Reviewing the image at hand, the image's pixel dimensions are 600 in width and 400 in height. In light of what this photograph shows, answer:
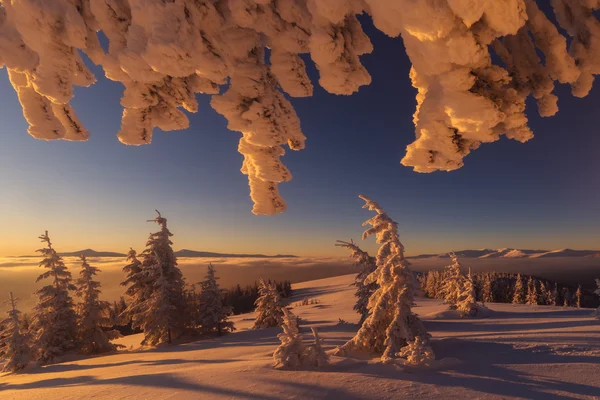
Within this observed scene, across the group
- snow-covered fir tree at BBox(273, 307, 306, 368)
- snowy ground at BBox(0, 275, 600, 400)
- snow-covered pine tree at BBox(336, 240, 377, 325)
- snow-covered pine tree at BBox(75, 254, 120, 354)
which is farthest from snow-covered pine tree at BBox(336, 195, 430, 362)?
snow-covered pine tree at BBox(75, 254, 120, 354)

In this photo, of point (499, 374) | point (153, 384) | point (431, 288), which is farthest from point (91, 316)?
point (431, 288)

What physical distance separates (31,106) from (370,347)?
11.4 m

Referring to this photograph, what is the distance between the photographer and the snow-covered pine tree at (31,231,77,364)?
67.2ft

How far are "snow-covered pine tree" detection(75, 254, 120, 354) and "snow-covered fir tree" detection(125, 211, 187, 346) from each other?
2142 mm

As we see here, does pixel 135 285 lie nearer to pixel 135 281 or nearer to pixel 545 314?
pixel 135 281

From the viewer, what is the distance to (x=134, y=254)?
25.0 m

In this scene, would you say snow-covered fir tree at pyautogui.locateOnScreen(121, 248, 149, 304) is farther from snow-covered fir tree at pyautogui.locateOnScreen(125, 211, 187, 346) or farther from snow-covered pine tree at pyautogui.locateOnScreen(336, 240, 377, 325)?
snow-covered pine tree at pyautogui.locateOnScreen(336, 240, 377, 325)

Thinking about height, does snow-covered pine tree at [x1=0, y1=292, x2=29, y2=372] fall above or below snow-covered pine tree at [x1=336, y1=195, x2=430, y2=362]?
below

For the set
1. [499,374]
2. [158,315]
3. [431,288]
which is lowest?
[431,288]

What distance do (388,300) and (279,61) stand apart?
412 inches

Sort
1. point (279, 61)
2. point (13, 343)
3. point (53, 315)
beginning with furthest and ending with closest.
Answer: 1. point (53, 315)
2. point (13, 343)
3. point (279, 61)

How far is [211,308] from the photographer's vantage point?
24375 millimetres

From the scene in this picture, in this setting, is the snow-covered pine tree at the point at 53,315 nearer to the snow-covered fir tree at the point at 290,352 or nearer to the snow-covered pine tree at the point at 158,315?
the snow-covered pine tree at the point at 158,315

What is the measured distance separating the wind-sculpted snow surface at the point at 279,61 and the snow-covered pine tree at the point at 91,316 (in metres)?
25.8
